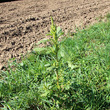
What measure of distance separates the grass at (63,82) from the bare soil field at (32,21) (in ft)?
1.57

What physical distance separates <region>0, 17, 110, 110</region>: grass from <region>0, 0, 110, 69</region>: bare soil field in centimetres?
48

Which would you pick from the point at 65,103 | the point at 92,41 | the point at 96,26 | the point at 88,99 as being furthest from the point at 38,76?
the point at 96,26

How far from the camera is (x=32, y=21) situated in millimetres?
3881

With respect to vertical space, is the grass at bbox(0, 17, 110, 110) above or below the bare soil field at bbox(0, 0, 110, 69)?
Answer: below

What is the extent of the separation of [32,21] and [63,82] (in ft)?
7.88

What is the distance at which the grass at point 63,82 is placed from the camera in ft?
5.81

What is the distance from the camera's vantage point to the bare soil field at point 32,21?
9.52ft

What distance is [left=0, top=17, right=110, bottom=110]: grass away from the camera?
177 cm

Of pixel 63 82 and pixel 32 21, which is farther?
pixel 32 21

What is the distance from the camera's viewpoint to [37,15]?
430cm

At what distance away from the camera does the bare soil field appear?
9.52 feet

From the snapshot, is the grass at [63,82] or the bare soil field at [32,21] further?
Answer: the bare soil field at [32,21]

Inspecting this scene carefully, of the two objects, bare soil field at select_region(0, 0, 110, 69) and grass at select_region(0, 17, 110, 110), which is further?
bare soil field at select_region(0, 0, 110, 69)

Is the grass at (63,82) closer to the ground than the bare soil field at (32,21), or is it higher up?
closer to the ground
